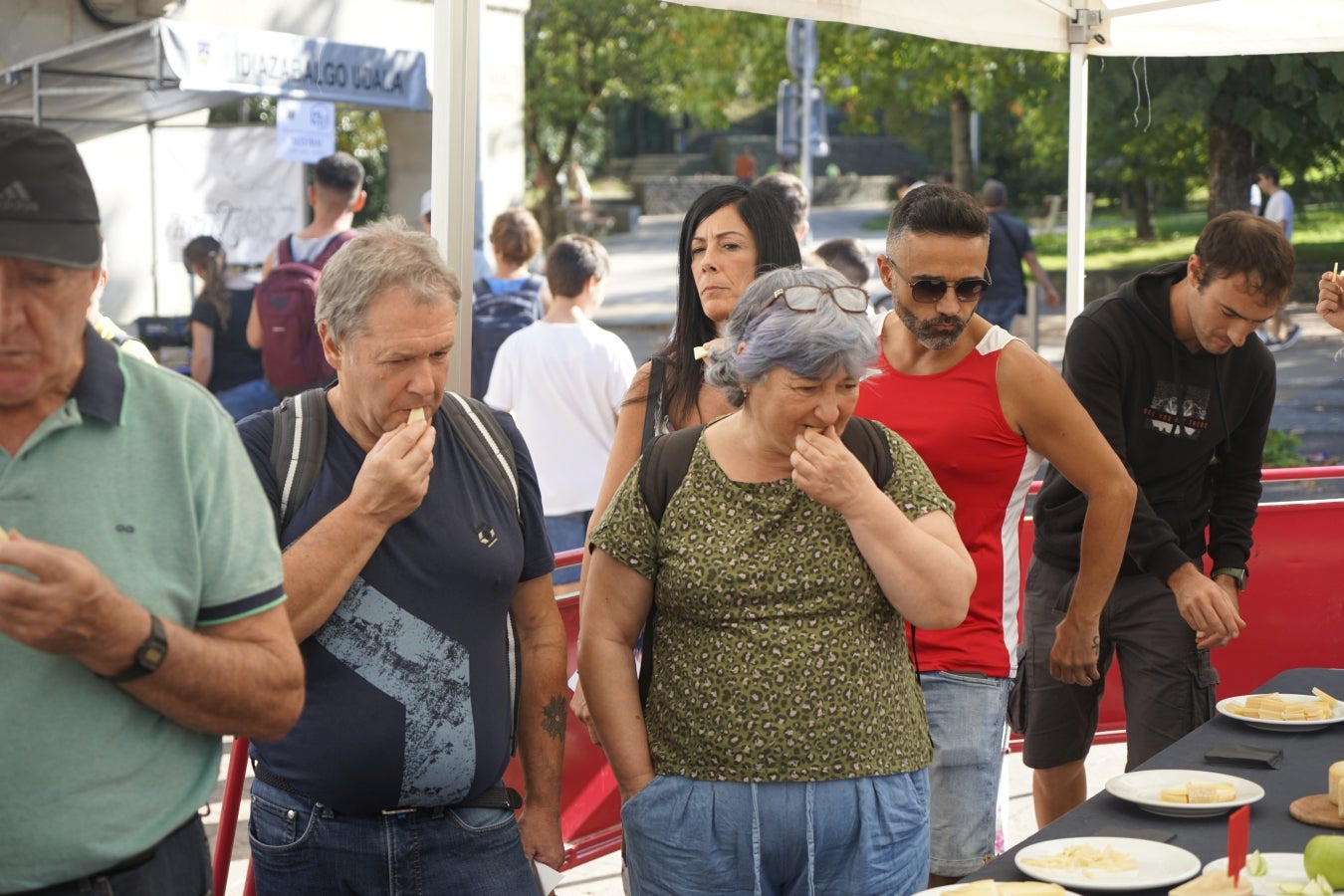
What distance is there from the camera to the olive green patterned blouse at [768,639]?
2633 mm

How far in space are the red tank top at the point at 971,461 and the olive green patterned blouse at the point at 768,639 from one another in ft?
1.95

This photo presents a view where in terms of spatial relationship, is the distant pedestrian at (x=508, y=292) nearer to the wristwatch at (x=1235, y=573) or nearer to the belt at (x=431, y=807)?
the wristwatch at (x=1235, y=573)

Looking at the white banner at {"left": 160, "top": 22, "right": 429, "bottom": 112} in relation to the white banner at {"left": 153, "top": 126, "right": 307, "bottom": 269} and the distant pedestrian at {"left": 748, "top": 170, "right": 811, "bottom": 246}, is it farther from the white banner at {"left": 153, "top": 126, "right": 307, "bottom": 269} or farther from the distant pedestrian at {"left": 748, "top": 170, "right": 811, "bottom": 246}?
the distant pedestrian at {"left": 748, "top": 170, "right": 811, "bottom": 246}

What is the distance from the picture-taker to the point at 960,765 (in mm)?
3330

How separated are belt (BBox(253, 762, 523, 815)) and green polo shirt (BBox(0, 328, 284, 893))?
0.57 metres

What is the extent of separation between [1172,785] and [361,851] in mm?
1502

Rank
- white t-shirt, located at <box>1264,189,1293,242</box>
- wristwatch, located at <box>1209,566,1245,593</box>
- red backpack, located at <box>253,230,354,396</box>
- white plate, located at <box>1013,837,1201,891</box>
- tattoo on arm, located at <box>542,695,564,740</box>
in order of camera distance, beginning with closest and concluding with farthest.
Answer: white plate, located at <box>1013,837,1201,891</box> → tattoo on arm, located at <box>542,695,564,740</box> → wristwatch, located at <box>1209,566,1245,593</box> → red backpack, located at <box>253,230,354,396</box> → white t-shirt, located at <box>1264,189,1293,242</box>

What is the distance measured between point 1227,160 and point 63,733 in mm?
15285

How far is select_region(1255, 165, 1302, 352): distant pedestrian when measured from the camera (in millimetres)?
15938

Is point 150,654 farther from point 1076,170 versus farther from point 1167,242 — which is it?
point 1167,242

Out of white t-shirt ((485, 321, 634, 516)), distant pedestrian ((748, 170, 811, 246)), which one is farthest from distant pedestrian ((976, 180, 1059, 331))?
white t-shirt ((485, 321, 634, 516))

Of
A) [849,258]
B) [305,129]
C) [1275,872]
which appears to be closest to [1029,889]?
[1275,872]

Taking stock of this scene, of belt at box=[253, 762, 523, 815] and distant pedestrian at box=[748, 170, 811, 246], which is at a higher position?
distant pedestrian at box=[748, 170, 811, 246]

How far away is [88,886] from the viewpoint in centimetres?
193
